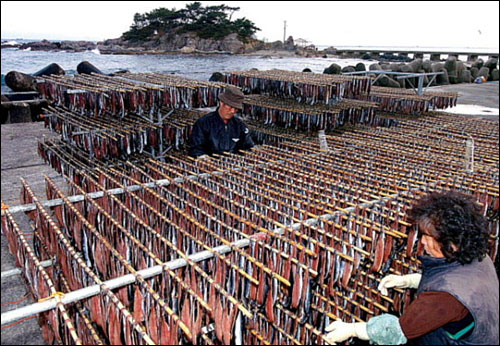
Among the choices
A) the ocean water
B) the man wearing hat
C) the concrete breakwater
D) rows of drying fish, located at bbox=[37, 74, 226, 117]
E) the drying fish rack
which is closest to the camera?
the drying fish rack

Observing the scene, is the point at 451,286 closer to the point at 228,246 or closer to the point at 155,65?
the point at 228,246

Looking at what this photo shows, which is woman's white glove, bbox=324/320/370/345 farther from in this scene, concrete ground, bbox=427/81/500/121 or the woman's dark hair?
concrete ground, bbox=427/81/500/121

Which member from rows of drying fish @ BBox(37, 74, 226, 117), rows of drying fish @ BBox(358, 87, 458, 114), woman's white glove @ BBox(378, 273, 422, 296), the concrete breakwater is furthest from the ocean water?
woman's white glove @ BBox(378, 273, 422, 296)

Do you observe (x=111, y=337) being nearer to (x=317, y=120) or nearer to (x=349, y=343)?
(x=349, y=343)

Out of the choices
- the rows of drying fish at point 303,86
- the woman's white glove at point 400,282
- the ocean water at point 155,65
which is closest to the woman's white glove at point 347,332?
the woman's white glove at point 400,282

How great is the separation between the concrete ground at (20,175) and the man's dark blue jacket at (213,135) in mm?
3078

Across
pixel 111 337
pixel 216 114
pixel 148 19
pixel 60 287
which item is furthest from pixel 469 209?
pixel 148 19

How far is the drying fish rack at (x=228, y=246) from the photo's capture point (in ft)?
6.73

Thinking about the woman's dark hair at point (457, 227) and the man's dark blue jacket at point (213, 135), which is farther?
the man's dark blue jacket at point (213, 135)

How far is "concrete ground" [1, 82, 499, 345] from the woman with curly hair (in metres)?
3.74

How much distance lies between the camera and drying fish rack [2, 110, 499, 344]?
205 centimetres

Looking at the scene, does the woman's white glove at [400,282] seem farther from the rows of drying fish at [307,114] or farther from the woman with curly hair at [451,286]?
the rows of drying fish at [307,114]

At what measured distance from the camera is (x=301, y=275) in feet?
7.47

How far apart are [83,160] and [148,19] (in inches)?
3509
